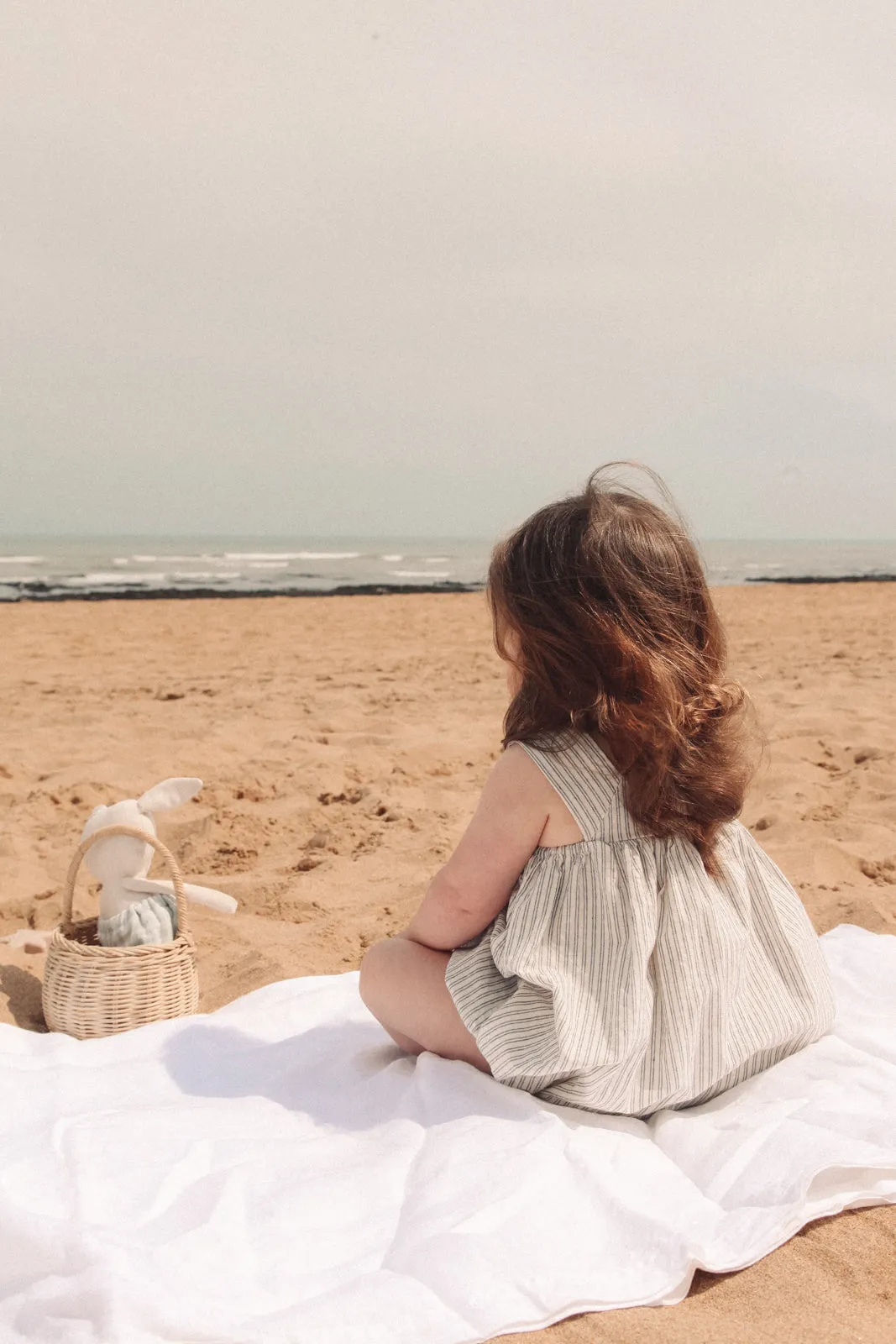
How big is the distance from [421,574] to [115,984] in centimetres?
2156

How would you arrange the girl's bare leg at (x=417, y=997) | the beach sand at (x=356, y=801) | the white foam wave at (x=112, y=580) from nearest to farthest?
the beach sand at (x=356, y=801) < the girl's bare leg at (x=417, y=997) < the white foam wave at (x=112, y=580)

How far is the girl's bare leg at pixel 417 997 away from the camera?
2.03 m

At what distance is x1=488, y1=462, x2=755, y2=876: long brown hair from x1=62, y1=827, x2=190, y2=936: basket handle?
3.18ft

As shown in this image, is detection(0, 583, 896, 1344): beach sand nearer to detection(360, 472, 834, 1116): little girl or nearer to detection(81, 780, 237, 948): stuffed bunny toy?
detection(81, 780, 237, 948): stuffed bunny toy

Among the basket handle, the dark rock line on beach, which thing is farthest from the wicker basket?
the dark rock line on beach

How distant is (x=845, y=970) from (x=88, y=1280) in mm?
1786

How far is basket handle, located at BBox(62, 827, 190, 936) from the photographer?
2.49 metres

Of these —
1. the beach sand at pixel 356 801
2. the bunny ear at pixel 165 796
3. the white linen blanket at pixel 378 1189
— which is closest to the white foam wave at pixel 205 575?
the beach sand at pixel 356 801

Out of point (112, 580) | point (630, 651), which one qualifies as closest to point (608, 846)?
point (630, 651)

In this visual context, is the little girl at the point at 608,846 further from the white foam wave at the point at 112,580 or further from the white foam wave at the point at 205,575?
the white foam wave at the point at 205,575

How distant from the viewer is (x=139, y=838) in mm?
2615

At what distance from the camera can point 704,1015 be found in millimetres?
1907

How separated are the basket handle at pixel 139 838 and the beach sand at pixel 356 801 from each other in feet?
0.93

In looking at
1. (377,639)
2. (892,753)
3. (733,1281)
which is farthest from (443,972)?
→ (377,639)
